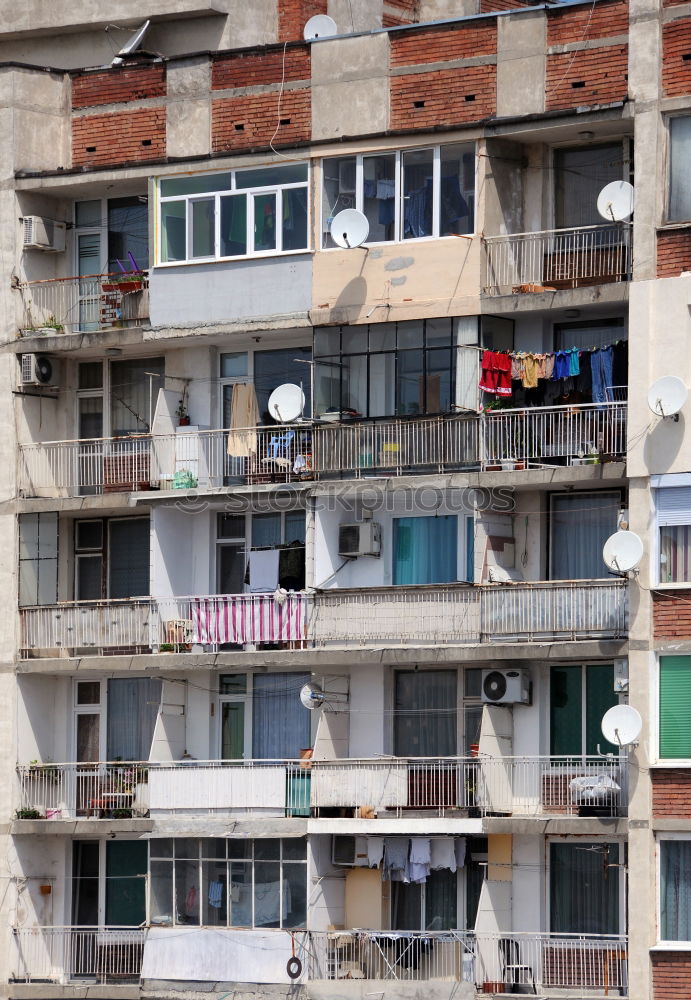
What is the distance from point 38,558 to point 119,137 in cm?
779

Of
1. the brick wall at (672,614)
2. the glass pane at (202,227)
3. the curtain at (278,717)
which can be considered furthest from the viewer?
the glass pane at (202,227)

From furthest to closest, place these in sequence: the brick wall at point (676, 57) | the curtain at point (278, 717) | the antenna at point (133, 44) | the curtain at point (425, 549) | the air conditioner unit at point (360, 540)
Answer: the antenna at point (133, 44), the curtain at point (278, 717), the air conditioner unit at point (360, 540), the curtain at point (425, 549), the brick wall at point (676, 57)

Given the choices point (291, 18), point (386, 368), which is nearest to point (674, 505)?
point (386, 368)

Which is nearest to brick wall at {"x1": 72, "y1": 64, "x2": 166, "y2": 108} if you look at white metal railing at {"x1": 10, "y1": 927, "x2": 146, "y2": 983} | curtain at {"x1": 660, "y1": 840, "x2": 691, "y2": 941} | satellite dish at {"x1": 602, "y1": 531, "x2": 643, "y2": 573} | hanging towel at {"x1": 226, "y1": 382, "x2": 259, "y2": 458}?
hanging towel at {"x1": 226, "y1": 382, "x2": 259, "y2": 458}

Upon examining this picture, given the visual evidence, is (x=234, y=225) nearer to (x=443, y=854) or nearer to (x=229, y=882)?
(x=229, y=882)

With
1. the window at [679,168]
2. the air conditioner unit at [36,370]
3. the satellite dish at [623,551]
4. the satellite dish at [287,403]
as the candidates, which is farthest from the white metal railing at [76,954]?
the window at [679,168]

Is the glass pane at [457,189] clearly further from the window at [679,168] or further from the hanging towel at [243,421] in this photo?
the hanging towel at [243,421]

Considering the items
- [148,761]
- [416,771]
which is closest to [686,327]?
[416,771]

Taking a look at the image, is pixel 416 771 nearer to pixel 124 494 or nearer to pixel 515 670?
pixel 515 670

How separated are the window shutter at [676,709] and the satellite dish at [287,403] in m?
8.24

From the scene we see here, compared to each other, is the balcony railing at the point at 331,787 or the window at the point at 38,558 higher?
the window at the point at 38,558

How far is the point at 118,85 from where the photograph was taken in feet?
172

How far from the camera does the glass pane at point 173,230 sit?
5178 centimetres

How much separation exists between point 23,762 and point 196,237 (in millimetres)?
9939
